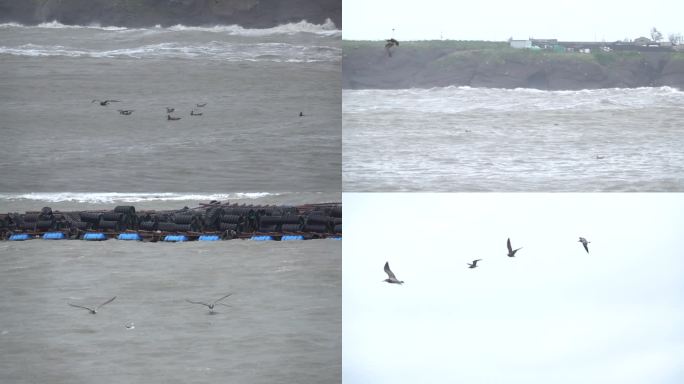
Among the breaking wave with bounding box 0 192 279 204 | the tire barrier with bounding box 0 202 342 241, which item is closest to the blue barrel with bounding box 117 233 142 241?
the tire barrier with bounding box 0 202 342 241

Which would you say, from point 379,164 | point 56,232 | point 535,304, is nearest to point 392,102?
point 379,164

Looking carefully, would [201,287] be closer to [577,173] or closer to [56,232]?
[56,232]

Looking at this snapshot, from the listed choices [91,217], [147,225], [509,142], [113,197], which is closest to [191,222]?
[147,225]

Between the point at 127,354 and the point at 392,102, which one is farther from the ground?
the point at 392,102

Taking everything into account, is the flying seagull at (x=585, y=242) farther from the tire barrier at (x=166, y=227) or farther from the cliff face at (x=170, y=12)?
the tire barrier at (x=166, y=227)

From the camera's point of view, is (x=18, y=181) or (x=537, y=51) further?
(x=537, y=51)

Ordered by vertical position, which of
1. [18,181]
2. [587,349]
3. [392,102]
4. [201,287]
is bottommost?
[587,349]

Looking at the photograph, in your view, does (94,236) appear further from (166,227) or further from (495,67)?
(495,67)

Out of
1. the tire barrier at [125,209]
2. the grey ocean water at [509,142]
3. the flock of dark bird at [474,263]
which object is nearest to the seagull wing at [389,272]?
the flock of dark bird at [474,263]
